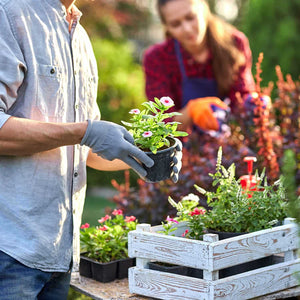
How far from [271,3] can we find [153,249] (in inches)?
250

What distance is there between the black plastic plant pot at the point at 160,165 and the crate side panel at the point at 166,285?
0.35 m

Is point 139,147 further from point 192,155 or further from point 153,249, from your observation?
point 192,155

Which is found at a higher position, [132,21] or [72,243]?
[132,21]

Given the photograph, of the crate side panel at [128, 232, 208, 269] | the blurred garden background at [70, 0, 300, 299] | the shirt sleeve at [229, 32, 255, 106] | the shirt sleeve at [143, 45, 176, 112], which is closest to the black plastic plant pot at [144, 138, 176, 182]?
the crate side panel at [128, 232, 208, 269]

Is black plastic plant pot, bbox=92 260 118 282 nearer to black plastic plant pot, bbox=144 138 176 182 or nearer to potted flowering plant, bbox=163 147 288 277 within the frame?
potted flowering plant, bbox=163 147 288 277

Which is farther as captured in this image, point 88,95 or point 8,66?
point 88,95

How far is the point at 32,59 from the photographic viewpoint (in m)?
1.78

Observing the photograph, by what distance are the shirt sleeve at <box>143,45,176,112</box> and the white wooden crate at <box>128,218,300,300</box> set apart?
186cm

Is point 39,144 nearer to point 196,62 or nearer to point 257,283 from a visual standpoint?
point 257,283

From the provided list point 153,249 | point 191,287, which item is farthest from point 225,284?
point 153,249

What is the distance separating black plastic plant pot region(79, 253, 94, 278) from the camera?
7.48 feet

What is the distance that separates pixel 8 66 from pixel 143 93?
6117mm

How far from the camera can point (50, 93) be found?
1.86 meters

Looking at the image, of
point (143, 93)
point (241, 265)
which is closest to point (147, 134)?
point (241, 265)
